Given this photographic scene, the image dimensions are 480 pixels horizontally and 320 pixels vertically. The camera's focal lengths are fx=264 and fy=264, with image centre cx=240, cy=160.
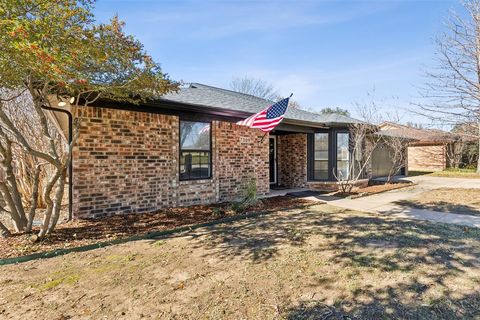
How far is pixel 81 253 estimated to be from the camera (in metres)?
4.21

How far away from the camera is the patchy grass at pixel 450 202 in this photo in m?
7.39

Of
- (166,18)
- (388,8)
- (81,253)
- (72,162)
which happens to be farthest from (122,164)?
(388,8)

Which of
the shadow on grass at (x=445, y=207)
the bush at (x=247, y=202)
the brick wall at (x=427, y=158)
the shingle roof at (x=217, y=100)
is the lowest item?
the shadow on grass at (x=445, y=207)

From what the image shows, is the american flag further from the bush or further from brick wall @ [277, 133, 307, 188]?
brick wall @ [277, 133, 307, 188]

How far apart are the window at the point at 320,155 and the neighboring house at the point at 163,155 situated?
1168mm

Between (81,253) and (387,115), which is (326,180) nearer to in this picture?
(387,115)

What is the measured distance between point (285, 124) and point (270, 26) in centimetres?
355

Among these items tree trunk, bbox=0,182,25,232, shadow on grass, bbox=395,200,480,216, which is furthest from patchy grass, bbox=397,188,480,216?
tree trunk, bbox=0,182,25,232

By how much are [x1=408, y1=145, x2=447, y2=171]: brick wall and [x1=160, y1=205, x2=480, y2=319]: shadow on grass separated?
2133cm

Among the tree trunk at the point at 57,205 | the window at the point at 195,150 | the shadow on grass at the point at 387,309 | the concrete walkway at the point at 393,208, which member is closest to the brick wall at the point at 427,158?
the concrete walkway at the point at 393,208

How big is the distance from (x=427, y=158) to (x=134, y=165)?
25.8 meters

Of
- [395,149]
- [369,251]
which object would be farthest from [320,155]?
[369,251]

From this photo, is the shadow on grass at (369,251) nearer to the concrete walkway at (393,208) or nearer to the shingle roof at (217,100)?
the concrete walkway at (393,208)

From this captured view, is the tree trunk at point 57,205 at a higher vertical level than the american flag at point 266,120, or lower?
lower
